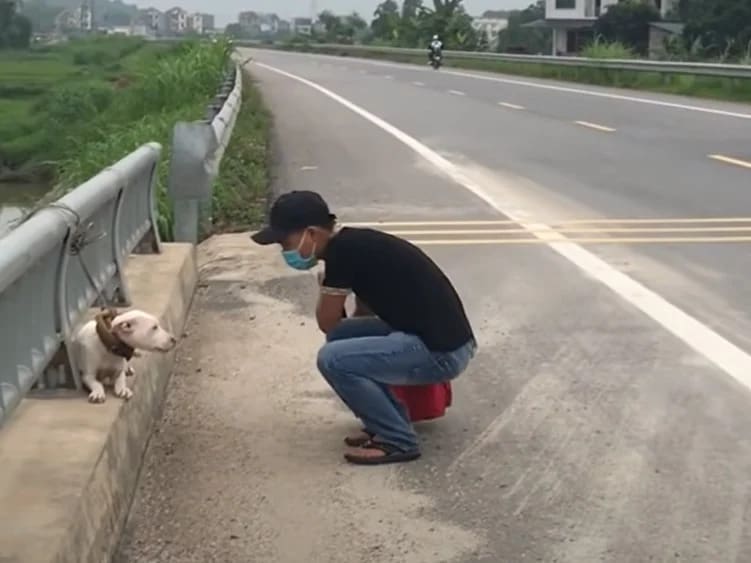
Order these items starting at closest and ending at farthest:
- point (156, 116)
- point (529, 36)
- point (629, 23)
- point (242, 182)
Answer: point (242, 182) < point (156, 116) < point (629, 23) < point (529, 36)

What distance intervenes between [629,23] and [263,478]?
71.0 metres

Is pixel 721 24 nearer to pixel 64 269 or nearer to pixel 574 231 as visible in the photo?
pixel 574 231

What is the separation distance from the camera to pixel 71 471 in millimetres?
4445

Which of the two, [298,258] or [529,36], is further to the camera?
[529,36]

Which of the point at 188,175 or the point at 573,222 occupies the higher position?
the point at 188,175

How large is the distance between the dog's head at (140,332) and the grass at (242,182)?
19.6 feet

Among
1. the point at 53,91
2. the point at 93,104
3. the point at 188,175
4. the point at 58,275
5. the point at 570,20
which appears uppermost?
the point at 570,20

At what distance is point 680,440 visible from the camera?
571 centimetres

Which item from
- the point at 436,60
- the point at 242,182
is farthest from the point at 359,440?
the point at 436,60

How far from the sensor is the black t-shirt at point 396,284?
5.45 metres

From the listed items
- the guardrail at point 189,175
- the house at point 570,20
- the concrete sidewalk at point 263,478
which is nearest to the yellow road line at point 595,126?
the guardrail at point 189,175

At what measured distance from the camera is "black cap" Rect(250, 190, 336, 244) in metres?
5.41

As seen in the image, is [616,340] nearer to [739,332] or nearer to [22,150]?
[739,332]

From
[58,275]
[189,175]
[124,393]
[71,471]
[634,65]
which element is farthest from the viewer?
[634,65]
